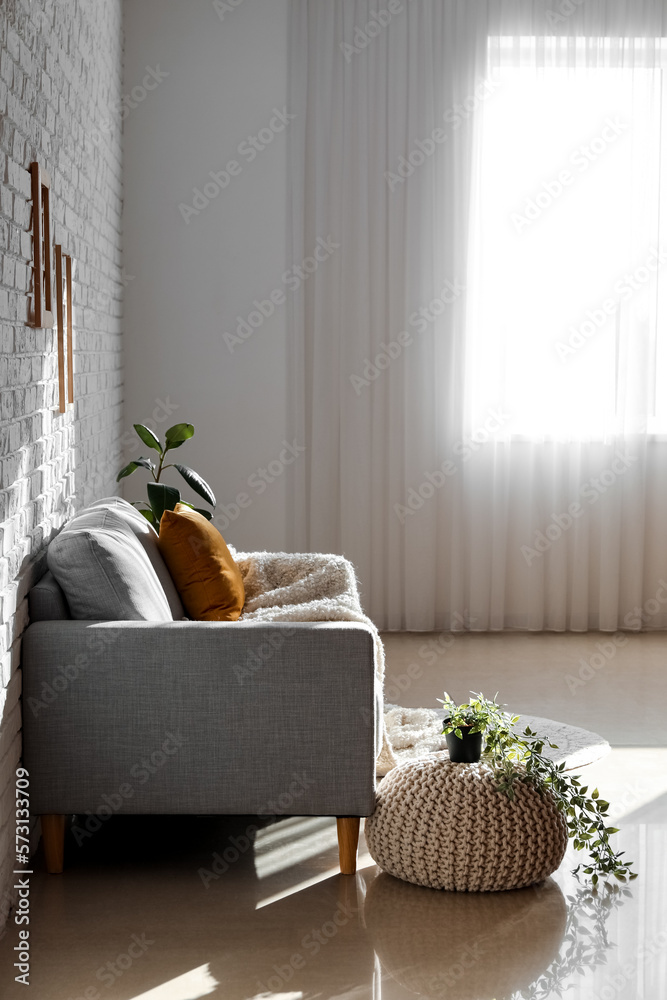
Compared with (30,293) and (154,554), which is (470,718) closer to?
(154,554)

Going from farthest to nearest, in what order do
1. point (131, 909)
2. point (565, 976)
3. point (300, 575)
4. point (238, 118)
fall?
point (238, 118) → point (300, 575) → point (131, 909) → point (565, 976)

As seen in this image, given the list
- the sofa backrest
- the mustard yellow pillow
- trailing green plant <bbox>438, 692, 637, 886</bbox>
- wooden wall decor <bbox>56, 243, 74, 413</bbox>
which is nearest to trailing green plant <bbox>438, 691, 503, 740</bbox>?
trailing green plant <bbox>438, 692, 637, 886</bbox>

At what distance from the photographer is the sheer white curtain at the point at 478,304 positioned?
5.04m

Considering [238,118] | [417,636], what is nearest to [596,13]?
[238,118]

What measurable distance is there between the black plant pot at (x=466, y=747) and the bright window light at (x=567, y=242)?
2.76 meters

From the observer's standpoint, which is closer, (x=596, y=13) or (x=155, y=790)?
(x=155, y=790)

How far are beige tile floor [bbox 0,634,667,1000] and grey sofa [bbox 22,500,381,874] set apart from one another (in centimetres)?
19

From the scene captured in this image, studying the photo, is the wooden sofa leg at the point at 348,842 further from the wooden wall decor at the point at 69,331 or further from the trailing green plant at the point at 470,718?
the wooden wall decor at the point at 69,331

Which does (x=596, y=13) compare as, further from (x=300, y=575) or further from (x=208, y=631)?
(x=208, y=631)

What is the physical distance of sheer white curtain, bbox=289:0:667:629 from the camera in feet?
16.5

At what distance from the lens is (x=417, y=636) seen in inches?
203

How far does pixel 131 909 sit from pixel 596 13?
170 inches

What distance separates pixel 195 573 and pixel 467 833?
45.2 inches

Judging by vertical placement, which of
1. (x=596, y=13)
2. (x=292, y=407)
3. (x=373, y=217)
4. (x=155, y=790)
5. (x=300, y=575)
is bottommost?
(x=155, y=790)
